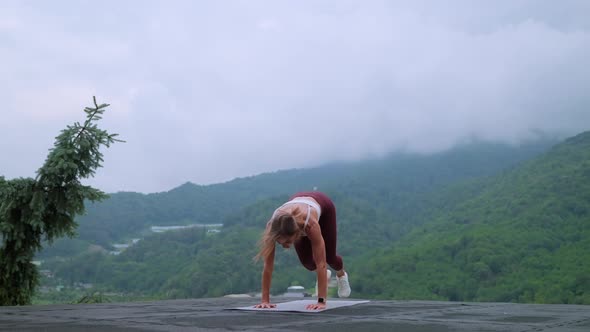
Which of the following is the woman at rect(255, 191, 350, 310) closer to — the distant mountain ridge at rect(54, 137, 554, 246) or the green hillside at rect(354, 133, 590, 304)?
the green hillside at rect(354, 133, 590, 304)

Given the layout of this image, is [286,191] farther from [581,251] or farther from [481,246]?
[581,251]

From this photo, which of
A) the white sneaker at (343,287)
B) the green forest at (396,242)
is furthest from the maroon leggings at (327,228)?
the green forest at (396,242)

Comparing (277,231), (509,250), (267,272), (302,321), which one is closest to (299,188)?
(509,250)

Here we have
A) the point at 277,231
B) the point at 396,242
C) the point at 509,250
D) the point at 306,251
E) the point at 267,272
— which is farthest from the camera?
the point at 396,242

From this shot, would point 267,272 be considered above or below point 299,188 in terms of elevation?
below

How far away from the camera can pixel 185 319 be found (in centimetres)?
396

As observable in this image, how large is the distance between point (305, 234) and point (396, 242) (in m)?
42.9

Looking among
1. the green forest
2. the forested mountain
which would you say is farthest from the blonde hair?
the forested mountain

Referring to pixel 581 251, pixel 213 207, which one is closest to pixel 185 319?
pixel 581 251

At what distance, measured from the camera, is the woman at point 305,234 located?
14.8ft

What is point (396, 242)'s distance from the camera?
46.7 m

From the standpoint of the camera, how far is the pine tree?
6.77 m

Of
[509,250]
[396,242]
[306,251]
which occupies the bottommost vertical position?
[509,250]

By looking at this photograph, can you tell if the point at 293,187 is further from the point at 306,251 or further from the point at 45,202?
the point at 306,251
